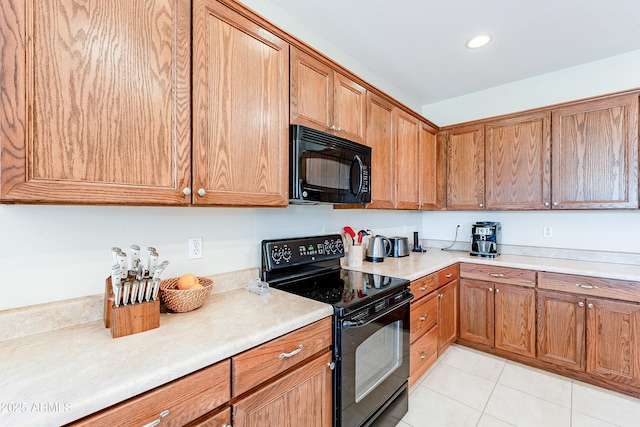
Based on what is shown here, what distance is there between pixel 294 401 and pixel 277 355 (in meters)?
0.24

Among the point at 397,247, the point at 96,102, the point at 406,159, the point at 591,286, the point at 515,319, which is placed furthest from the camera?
the point at 397,247

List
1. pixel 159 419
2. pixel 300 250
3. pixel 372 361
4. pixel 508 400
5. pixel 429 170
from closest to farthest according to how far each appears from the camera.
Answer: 1. pixel 159 419
2. pixel 372 361
3. pixel 300 250
4. pixel 508 400
5. pixel 429 170

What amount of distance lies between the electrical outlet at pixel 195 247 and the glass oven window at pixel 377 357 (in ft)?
3.11

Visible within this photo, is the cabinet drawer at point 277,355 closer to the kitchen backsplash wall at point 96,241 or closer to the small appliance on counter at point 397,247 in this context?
the kitchen backsplash wall at point 96,241

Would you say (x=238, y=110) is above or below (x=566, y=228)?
above

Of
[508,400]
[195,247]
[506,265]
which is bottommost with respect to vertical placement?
[508,400]

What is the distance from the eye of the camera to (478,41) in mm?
2156

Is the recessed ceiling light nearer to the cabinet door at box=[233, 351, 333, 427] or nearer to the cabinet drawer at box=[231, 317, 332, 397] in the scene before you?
the cabinet drawer at box=[231, 317, 332, 397]

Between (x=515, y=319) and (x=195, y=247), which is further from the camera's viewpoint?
(x=515, y=319)

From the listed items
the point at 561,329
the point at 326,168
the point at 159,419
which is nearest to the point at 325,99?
the point at 326,168

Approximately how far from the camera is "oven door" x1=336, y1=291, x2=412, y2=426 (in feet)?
4.41

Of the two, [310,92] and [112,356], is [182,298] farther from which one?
[310,92]

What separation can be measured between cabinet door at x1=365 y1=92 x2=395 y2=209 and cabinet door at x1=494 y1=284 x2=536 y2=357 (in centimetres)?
127

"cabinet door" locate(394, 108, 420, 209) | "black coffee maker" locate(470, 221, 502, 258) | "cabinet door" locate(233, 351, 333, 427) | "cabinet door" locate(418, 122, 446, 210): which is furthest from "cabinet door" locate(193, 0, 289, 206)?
"black coffee maker" locate(470, 221, 502, 258)
